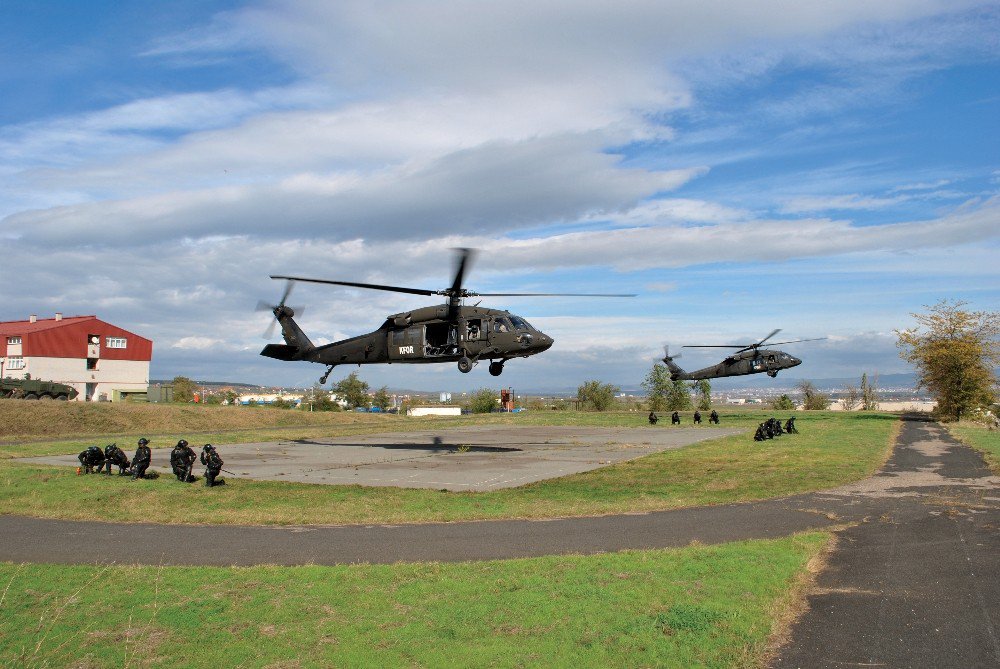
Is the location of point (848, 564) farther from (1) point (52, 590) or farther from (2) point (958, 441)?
(2) point (958, 441)

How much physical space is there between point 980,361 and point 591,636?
63788 millimetres

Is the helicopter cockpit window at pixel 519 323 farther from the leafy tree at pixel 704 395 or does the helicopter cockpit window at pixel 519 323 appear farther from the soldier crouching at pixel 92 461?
the leafy tree at pixel 704 395

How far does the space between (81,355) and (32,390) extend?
19.3m

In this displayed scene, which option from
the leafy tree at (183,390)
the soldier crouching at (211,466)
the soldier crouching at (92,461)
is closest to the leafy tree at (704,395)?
the leafy tree at (183,390)

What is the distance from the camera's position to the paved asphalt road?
309 inches

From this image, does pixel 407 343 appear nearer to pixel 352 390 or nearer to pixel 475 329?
pixel 475 329

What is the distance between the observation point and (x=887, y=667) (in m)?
7.05

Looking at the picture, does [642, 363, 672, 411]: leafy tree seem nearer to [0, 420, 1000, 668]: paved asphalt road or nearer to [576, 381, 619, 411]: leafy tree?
[576, 381, 619, 411]: leafy tree

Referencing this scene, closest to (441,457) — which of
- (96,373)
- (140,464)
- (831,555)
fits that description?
(140,464)

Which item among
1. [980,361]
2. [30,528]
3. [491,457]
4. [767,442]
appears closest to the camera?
[30,528]

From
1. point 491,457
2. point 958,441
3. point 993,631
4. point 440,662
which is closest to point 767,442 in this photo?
point 958,441

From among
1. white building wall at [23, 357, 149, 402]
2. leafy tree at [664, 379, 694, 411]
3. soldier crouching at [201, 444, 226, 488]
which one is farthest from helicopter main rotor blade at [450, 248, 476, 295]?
leafy tree at [664, 379, 694, 411]

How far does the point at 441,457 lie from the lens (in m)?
31.1

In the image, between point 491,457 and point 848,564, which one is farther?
point 491,457
